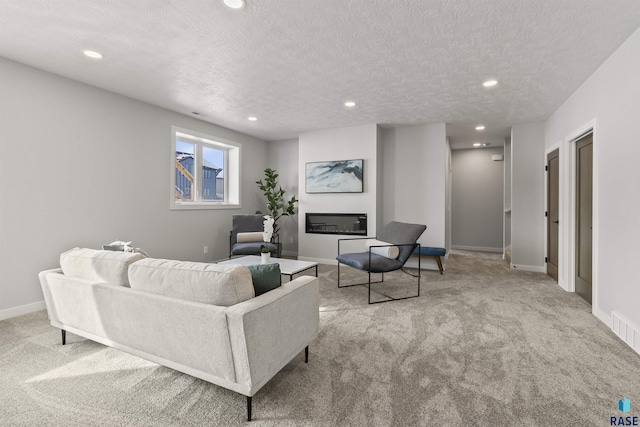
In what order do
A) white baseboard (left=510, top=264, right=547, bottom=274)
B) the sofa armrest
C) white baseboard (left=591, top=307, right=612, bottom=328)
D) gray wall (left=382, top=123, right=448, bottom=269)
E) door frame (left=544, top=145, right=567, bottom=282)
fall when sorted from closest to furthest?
1. the sofa armrest
2. white baseboard (left=591, top=307, right=612, bottom=328)
3. door frame (left=544, top=145, right=567, bottom=282)
4. white baseboard (left=510, top=264, right=547, bottom=274)
5. gray wall (left=382, top=123, right=448, bottom=269)

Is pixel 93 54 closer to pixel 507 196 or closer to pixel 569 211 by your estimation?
pixel 569 211

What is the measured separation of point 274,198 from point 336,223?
53.5 inches

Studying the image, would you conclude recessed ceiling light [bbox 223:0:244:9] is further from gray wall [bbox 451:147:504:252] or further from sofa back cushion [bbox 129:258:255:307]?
gray wall [bbox 451:147:504:252]

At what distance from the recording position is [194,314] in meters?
1.46

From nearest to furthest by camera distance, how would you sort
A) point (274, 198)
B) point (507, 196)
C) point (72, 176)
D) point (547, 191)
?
point (72, 176) < point (547, 191) < point (274, 198) < point (507, 196)

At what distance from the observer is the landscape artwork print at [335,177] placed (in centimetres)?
512

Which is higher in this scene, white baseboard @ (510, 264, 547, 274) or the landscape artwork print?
the landscape artwork print

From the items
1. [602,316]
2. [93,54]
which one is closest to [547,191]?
[602,316]

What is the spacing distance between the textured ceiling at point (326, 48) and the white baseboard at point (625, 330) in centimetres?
228

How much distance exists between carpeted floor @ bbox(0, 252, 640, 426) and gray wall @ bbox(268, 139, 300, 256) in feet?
11.9

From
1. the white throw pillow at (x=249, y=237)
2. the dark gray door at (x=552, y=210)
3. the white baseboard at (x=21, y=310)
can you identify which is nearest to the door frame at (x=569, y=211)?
the dark gray door at (x=552, y=210)

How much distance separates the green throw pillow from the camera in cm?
167

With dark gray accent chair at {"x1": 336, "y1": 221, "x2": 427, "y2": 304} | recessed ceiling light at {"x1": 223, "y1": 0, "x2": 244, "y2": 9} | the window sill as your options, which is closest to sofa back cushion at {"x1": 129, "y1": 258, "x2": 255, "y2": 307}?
recessed ceiling light at {"x1": 223, "y1": 0, "x2": 244, "y2": 9}

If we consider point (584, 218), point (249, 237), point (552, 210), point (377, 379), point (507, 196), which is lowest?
point (377, 379)
